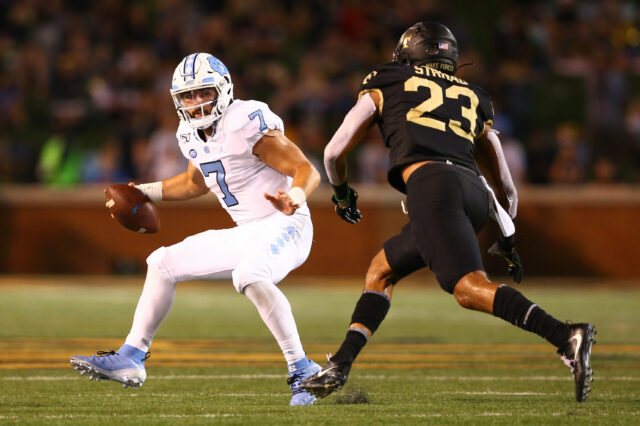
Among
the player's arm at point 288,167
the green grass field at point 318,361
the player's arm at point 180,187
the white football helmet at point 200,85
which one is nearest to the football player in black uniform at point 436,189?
the player's arm at point 288,167

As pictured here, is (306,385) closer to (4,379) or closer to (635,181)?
(4,379)

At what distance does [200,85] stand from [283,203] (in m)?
0.74

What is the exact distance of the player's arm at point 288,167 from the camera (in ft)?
15.4

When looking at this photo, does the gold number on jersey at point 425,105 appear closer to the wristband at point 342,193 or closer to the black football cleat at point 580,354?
the wristband at point 342,193

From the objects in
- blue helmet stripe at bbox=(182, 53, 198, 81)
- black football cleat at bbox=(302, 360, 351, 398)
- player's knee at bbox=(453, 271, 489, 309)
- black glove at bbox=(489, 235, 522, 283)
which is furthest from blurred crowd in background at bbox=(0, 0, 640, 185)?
player's knee at bbox=(453, 271, 489, 309)

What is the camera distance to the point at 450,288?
177 inches

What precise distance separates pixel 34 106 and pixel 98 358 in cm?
1123

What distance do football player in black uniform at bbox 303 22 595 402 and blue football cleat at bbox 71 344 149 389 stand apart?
835 millimetres

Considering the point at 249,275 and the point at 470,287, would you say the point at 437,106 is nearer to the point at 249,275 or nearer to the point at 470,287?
the point at 470,287

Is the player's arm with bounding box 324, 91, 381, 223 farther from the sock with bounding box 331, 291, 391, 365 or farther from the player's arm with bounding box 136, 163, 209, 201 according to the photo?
the player's arm with bounding box 136, 163, 209, 201

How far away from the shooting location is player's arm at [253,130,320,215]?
4707 mm

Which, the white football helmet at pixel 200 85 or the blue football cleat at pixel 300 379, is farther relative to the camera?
the white football helmet at pixel 200 85

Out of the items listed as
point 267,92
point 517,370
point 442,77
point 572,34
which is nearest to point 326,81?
point 267,92

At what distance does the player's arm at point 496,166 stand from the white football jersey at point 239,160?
0.84 m
